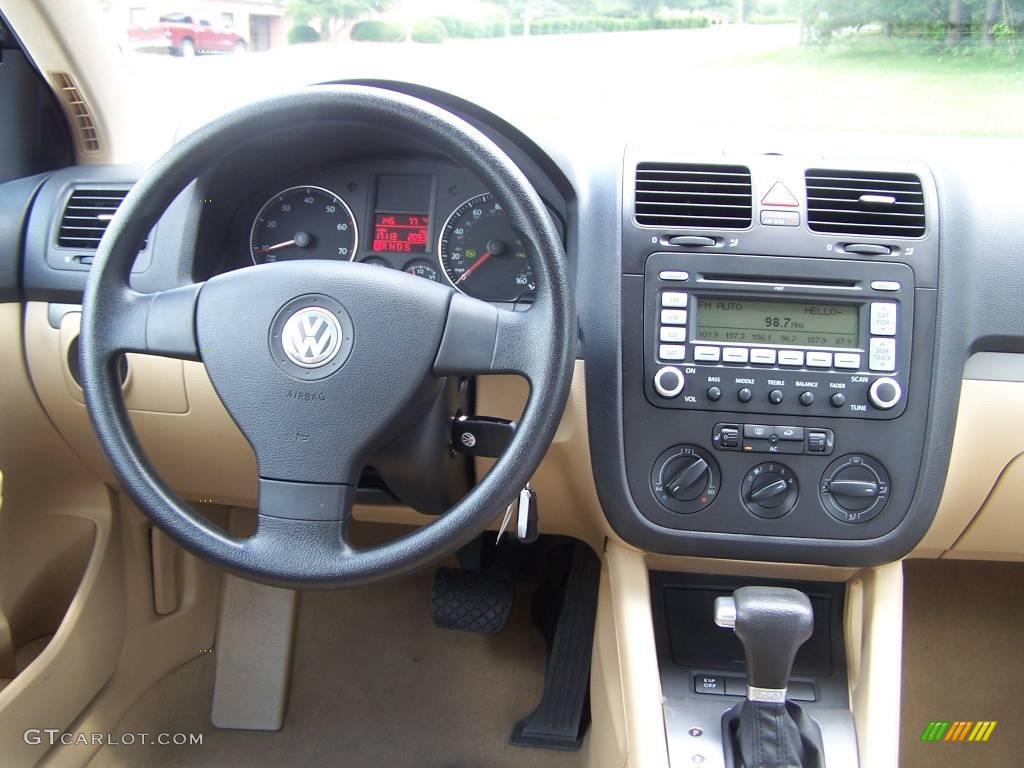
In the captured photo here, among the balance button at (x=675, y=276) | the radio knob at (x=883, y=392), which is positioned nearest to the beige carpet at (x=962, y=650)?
the radio knob at (x=883, y=392)

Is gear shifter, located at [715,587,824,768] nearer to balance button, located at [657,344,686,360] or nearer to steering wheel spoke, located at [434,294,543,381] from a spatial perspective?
balance button, located at [657,344,686,360]

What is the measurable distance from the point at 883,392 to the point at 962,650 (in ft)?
3.26

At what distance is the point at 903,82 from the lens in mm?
1322

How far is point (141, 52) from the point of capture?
166 centimetres

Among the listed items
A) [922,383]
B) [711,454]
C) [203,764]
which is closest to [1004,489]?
[922,383]

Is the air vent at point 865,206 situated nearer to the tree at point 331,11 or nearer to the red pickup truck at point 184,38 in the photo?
the tree at point 331,11

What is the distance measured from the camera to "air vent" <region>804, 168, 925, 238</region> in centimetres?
124

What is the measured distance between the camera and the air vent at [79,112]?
1.60 meters

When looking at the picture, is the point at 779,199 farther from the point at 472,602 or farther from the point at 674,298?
the point at 472,602

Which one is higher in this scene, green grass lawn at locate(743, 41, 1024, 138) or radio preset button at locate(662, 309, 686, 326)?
green grass lawn at locate(743, 41, 1024, 138)

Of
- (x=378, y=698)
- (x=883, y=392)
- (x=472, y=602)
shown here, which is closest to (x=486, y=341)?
(x=883, y=392)

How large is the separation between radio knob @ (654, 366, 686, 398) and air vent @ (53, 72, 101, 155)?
1.14 metres

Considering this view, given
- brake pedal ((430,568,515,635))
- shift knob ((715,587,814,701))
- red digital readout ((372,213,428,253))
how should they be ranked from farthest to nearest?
1. brake pedal ((430,568,515,635))
2. red digital readout ((372,213,428,253))
3. shift knob ((715,587,814,701))

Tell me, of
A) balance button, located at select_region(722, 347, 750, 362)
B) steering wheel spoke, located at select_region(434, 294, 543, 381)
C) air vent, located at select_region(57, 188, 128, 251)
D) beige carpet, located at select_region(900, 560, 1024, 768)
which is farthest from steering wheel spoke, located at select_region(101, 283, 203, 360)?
beige carpet, located at select_region(900, 560, 1024, 768)
